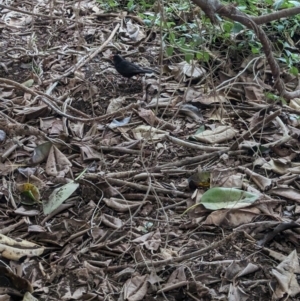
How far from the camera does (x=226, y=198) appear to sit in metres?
2.43

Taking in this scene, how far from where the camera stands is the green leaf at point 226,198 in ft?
7.84

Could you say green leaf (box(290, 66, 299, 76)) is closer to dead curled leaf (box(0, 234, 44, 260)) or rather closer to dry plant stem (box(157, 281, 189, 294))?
dry plant stem (box(157, 281, 189, 294))

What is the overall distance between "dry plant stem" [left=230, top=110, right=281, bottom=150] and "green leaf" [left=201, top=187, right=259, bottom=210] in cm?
35

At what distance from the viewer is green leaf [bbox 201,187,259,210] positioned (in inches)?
94.1

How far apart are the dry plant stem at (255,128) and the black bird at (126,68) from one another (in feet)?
2.81

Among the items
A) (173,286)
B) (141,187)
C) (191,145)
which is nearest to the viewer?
(173,286)

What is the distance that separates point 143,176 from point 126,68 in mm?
1030

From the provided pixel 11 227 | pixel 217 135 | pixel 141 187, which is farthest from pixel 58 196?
pixel 217 135

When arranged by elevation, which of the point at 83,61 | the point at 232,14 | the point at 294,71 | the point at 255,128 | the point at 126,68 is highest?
the point at 232,14

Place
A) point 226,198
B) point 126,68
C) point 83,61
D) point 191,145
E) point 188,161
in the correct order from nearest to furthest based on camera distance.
A: point 226,198, point 188,161, point 191,145, point 126,68, point 83,61

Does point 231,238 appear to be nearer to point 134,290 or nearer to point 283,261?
point 283,261

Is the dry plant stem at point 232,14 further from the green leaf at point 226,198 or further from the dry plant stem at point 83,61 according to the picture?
the dry plant stem at point 83,61

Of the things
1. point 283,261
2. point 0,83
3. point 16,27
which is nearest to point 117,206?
point 283,261

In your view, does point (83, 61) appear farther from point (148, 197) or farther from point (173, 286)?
point (173, 286)
